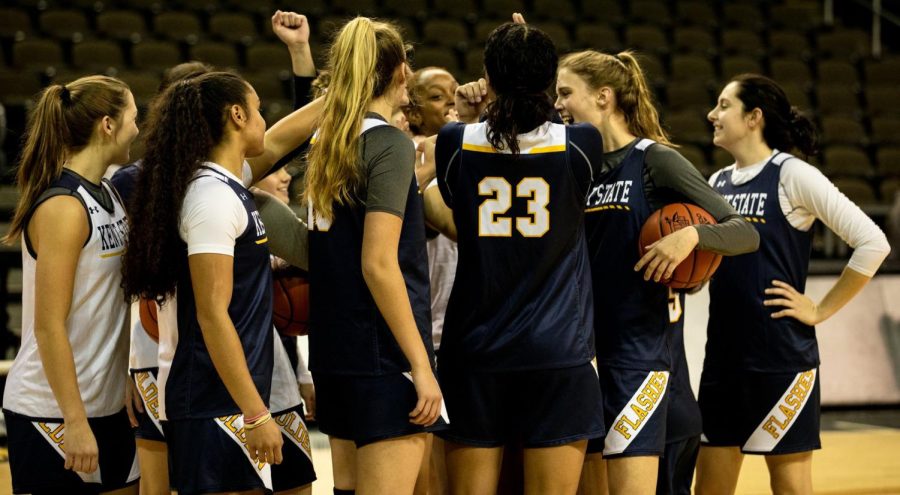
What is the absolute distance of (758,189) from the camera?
3.74 metres

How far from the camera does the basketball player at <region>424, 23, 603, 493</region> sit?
108 inches

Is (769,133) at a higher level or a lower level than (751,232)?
higher

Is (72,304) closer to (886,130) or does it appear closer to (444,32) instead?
(444,32)

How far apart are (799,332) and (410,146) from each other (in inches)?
71.5

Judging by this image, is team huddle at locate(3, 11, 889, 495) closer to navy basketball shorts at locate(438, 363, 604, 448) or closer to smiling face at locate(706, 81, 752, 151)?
navy basketball shorts at locate(438, 363, 604, 448)

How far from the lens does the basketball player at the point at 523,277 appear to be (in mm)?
2744

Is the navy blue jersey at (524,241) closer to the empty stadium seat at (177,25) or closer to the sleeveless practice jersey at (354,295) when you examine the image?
the sleeveless practice jersey at (354,295)

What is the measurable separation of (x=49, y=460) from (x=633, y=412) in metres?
1.65

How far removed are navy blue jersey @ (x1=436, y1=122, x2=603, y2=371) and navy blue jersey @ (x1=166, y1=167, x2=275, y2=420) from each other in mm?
596

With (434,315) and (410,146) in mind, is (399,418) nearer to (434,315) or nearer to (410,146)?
(410,146)

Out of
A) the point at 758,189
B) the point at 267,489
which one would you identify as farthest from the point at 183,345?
the point at 758,189

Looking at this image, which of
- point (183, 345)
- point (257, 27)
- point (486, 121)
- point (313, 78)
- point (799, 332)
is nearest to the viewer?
point (183, 345)

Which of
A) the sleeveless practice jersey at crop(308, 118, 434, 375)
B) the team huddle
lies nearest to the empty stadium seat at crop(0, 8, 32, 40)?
the team huddle

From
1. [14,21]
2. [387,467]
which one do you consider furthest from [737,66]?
[387,467]
